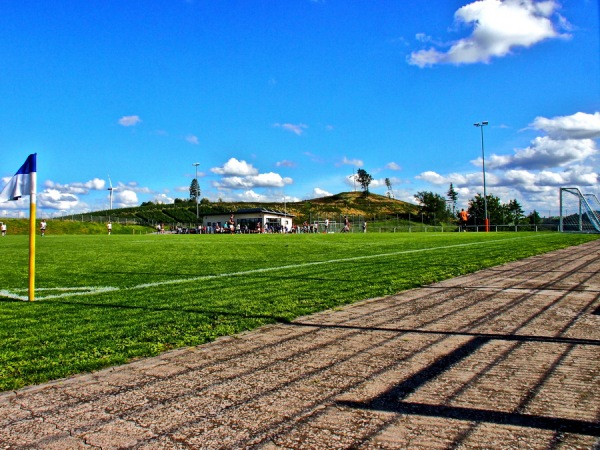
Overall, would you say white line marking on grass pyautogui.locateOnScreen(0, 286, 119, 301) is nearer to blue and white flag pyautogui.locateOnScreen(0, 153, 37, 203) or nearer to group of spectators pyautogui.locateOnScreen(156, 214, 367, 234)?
blue and white flag pyautogui.locateOnScreen(0, 153, 37, 203)

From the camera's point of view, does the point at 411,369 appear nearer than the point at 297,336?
Yes

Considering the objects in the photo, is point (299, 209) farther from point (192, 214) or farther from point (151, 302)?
point (151, 302)

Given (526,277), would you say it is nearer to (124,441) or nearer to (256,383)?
(256,383)

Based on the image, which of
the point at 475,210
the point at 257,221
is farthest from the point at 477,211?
the point at 257,221

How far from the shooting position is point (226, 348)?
12.7ft

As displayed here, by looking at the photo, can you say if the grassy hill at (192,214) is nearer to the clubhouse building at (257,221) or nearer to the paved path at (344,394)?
the clubhouse building at (257,221)

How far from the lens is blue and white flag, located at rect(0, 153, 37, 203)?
6.52 m

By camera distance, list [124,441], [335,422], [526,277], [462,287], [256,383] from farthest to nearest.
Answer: [526,277] < [462,287] < [256,383] < [335,422] < [124,441]

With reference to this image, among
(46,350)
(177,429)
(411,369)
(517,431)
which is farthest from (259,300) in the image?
(517,431)

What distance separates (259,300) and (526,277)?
17.5 ft

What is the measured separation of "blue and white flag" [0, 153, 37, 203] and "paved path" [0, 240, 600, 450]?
4.40 metres

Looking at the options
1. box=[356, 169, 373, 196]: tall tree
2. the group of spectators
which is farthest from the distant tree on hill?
box=[356, 169, 373, 196]: tall tree

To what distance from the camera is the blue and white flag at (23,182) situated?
257 inches

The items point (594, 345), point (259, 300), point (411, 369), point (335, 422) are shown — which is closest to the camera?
point (335, 422)
